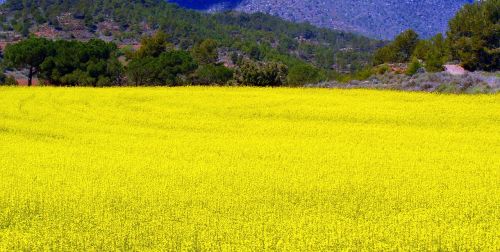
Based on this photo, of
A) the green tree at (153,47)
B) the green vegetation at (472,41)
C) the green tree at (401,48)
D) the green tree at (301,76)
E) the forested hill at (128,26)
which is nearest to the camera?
the green tree at (301,76)

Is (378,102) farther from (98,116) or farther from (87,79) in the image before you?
(87,79)

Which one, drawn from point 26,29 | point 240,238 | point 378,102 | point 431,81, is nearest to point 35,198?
point 240,238

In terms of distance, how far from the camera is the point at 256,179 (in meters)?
10.7

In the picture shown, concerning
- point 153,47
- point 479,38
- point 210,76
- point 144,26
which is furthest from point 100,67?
point 144,26

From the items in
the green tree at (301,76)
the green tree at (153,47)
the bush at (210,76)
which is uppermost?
the green tree at (153,47)

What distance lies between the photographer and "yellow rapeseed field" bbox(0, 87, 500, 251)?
8.12m

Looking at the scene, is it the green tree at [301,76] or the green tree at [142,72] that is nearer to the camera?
the green tree at [142,72]

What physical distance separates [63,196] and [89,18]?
137693mm

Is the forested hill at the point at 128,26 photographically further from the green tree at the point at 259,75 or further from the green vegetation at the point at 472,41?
the green tree at the point at 259,75

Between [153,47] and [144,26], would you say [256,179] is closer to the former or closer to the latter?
[153,47]

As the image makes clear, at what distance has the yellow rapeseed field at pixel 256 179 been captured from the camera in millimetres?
8117

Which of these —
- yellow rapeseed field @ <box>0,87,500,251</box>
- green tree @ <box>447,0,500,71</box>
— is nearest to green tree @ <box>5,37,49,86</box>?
yellow rapeseed field @ <box>0,87,500,251</box>

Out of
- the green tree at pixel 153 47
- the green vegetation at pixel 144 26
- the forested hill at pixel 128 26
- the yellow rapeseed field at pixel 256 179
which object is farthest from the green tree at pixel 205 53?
the yellow rapeseed field at pixel 256 179

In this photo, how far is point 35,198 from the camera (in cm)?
960
